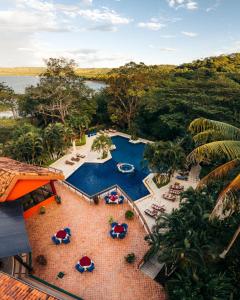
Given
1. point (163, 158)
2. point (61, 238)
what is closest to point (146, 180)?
point (163, 158)

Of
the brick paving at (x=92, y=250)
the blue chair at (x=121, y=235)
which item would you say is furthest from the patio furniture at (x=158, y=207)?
the blue chair at (x=121, y=235)

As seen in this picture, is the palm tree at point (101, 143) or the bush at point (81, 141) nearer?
the palm tree at point (101, 143)

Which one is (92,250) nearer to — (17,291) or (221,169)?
(17,291)

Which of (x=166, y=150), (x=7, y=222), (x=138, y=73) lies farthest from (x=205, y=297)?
(x=138, y=73)

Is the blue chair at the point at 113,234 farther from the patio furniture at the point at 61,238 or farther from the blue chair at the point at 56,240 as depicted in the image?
the blue chair at the point at 56,240

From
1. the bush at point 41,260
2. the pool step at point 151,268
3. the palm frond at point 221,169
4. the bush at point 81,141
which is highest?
the palm frond at point 221,169

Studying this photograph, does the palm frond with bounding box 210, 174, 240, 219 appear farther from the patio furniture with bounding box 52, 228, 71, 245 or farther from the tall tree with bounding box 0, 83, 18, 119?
the tall tree with bounding box 0, 83, 18, 119
